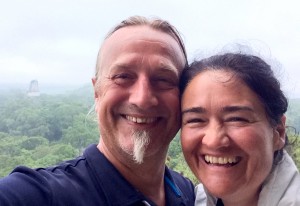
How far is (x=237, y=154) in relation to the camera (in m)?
1.45

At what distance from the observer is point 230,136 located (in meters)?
1.44

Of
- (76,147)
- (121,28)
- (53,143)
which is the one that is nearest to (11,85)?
(53,143)

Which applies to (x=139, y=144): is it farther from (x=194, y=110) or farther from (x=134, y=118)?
(x=194, y=110)

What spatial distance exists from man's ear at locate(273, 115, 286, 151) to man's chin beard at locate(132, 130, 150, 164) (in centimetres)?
55

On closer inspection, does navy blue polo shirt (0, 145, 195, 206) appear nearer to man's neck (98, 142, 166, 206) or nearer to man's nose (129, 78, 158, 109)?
man's neck (98, 142, 166, 206)

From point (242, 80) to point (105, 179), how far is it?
690 mm

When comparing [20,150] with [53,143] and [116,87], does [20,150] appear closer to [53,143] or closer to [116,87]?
[53,143]

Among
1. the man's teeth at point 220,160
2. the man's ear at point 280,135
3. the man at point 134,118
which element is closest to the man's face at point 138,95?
the man at point 134,118

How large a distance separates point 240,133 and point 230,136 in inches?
1.5

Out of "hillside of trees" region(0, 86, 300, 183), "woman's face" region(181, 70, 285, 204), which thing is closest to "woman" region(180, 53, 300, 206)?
"woman's face" region(181, 70, 285, 204)

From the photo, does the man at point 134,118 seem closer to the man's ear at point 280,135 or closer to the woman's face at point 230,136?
the woman's face at point 230,136

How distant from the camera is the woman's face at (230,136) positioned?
1.44 meters

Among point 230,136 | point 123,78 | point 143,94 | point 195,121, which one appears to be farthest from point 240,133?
point 123,78

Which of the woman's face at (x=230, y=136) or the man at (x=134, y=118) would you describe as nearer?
the woman's face at (x=230, y=136)
